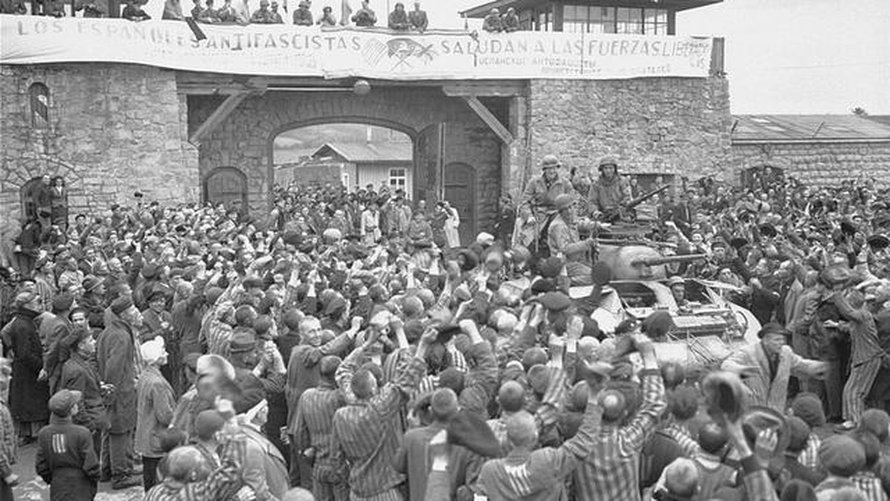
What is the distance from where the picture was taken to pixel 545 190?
13.8m

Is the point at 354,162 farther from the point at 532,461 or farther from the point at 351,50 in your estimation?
the point at 532,461

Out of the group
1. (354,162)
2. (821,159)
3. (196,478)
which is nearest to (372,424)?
(196,478)

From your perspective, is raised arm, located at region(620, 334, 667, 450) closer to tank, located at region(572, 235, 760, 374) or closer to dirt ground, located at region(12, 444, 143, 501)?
tank, located at region(572, 235, 760, 374)

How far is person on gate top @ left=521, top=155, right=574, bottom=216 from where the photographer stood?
13.5 meters

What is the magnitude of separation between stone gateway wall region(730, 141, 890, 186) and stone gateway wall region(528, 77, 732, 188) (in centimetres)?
218

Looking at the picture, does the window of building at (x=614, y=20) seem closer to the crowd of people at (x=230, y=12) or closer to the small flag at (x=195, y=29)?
the crowd of people at (x=230, y=12)

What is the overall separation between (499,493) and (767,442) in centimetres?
158

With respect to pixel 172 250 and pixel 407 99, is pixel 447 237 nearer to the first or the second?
pixel 407 99

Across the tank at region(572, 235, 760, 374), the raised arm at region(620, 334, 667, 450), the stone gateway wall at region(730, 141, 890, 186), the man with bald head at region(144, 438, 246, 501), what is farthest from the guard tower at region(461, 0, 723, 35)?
the man with bald head at region(144, 438, 246, 501)

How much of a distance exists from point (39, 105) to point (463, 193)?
10.7 metres

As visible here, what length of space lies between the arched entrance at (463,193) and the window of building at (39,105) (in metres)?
9.95

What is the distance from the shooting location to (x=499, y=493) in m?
5.84

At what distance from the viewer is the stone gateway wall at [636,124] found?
25.7 metres

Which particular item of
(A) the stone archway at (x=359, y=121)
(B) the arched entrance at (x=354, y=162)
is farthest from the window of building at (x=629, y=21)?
(B) the arched entrance at (x=354, y=162)
